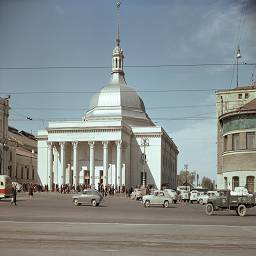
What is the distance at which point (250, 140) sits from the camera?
54.7 m

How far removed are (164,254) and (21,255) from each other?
135 inches

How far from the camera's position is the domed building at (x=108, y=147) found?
303ft

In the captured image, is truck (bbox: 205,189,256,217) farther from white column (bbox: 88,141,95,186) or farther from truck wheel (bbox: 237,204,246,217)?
white column (bbox: 88,141,95,186)

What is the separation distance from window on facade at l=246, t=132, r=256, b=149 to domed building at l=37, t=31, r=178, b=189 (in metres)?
36.1

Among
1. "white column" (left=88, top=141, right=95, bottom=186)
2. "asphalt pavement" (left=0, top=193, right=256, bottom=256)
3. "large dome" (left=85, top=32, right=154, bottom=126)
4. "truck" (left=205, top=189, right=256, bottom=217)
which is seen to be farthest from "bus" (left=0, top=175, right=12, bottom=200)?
"large dome" (left=85, top=32, right=154, bottom=126)

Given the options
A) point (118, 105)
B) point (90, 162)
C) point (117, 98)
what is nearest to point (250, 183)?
point (90, 162)

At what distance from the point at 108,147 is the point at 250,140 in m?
42.0

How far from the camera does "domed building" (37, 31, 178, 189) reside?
92312 mm

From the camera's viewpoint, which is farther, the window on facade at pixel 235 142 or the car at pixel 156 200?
the window on facade at pixel 235 142

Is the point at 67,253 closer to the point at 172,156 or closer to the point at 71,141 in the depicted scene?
the point at 71,141

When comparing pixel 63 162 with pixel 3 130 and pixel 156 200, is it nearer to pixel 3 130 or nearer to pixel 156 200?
pixel 3 130

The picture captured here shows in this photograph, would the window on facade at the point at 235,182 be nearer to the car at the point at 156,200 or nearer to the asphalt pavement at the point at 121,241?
the car at the point at 156,200

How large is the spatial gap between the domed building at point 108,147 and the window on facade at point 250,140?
36.1m

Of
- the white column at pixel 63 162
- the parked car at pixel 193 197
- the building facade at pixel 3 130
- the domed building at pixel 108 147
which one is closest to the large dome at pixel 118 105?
the domed building at pixel 108 147
